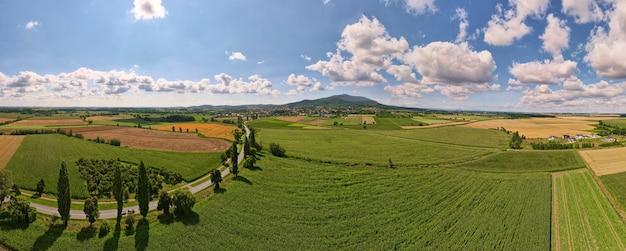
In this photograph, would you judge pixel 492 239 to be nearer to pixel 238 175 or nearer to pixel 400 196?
pixel 400 196

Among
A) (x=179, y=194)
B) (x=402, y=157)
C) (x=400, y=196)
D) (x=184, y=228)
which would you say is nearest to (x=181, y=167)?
(x=179, y=194)

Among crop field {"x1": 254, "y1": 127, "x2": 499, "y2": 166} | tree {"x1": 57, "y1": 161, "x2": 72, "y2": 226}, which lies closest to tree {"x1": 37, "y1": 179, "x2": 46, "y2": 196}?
tree {"x1": 57, "y1": 161, "x2": 72, "y2": 226}

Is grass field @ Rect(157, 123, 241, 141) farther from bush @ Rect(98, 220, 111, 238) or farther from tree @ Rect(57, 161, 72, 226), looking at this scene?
bush @ Rect(98, 220, 111, 238)

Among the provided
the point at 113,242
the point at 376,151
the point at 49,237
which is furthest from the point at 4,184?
the point at 376,151

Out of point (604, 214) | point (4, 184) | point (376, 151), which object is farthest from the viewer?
point (376, 151)

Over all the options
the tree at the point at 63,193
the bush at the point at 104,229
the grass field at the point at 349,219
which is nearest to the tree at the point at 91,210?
the tree at the point at 63,193

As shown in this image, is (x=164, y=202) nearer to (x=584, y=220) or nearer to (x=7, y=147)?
(x=584, y=220)

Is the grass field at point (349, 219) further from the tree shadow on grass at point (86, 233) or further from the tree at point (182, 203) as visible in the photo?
the tree at point (182, 203)
